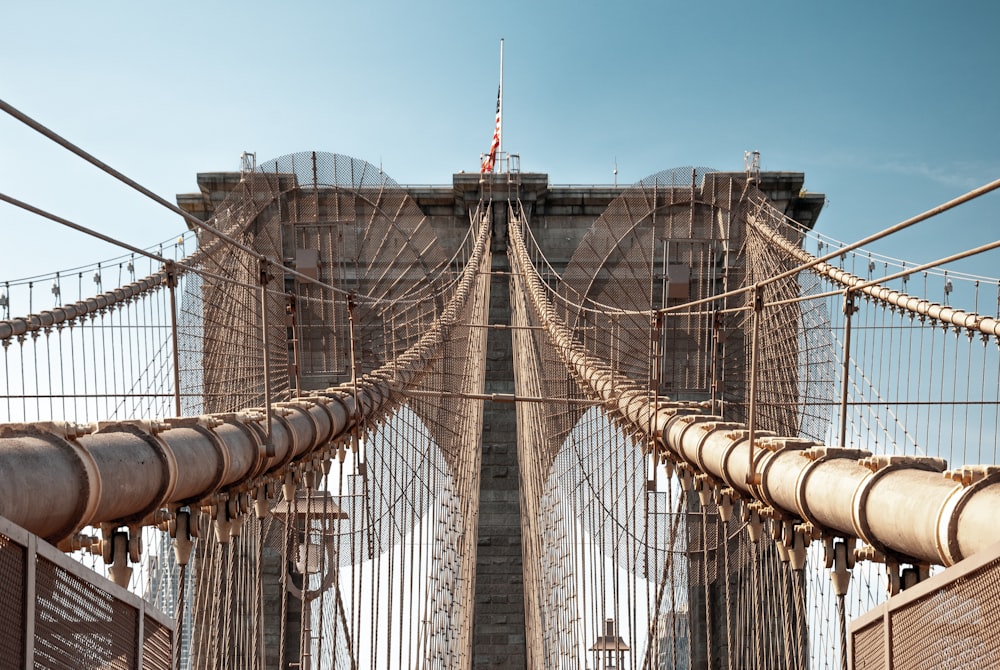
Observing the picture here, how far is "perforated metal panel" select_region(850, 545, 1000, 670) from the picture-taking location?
2121mm

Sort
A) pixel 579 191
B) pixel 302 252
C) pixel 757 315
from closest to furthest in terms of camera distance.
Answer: pixel 757 315 < pixel 302 252 < pixel 579 191

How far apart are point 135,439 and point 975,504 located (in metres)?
1.84

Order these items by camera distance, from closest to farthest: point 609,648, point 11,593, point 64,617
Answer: point 11,593, point 64,617, point 609,648

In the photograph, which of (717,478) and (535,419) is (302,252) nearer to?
(535,419)

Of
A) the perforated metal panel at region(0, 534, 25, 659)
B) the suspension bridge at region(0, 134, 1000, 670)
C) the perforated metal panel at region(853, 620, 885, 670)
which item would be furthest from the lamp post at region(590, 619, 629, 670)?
the perforated metal panel at region(0, 534, 25, 659)

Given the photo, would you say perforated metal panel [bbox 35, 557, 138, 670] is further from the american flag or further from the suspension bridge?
the american flag

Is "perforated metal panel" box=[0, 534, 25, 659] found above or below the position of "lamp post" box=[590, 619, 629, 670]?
above

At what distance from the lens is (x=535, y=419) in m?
10.6

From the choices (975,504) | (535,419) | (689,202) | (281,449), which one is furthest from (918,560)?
(689,202)

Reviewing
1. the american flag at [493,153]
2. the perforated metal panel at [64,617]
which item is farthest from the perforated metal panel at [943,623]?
the american flag at [493,153]

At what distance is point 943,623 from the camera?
89.5 inches

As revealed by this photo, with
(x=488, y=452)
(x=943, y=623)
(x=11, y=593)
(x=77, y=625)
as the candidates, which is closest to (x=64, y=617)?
(x=77, y=625)

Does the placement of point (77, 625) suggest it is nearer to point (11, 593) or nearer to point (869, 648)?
point (11, 593)

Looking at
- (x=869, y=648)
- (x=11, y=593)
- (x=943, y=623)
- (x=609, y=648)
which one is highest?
(x=11, y=593)
